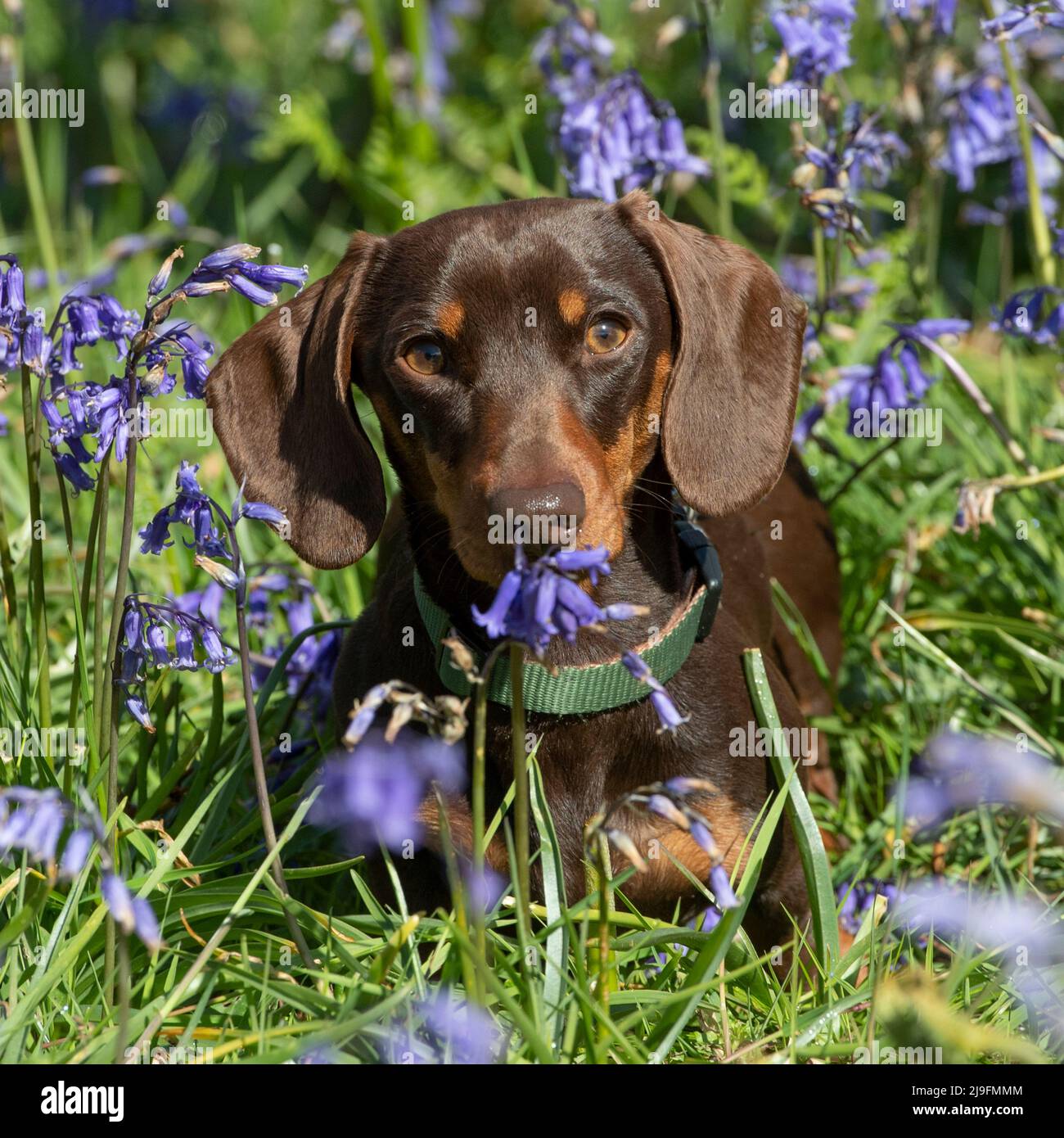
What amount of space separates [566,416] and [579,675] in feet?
1.38

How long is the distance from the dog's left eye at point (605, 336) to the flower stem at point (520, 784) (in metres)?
0.70

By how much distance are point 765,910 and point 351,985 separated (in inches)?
34.0

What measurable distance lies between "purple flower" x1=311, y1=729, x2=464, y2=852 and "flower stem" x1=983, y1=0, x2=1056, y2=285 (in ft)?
6.05

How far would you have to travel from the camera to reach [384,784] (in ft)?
6.98

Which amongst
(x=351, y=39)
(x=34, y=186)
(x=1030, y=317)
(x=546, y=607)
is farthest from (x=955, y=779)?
(x=351, y=39)

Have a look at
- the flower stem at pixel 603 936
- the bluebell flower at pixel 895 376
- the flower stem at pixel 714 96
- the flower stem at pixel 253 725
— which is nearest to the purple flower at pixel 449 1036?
the flower stem at pixel 603 936

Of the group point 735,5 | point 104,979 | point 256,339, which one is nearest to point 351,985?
point 104,979

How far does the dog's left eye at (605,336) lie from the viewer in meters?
2.34

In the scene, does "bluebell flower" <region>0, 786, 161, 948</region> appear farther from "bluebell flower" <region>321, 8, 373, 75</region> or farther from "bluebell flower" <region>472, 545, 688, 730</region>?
"bluebell flower" <region>321, 8, 373, 75</region>

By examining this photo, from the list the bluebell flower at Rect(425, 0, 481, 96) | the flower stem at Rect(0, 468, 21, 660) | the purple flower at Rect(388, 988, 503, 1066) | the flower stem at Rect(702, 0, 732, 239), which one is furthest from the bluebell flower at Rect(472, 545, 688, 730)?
the bluebell flower at Rect(425, 0, 481, 96)

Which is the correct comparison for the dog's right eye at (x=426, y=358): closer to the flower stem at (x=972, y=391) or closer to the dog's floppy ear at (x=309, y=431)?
the dog's floppy ear at (x=309, y=431)

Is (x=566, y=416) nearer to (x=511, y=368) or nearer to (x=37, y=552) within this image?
(x=511, y=368)

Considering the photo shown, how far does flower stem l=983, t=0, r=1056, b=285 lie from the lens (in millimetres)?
3127
